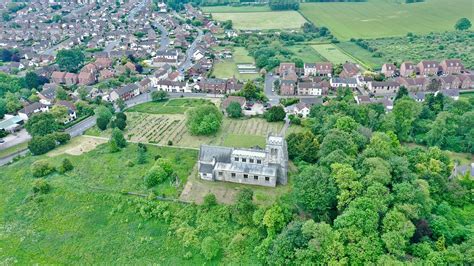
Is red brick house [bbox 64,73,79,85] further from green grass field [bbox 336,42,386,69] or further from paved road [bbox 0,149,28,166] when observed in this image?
green grass field [bbox 336,42,386,69]

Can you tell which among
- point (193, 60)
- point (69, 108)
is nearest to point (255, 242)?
point (69, 108)

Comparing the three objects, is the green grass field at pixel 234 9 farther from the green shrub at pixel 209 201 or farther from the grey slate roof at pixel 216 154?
the green shrub at pixel 209 201

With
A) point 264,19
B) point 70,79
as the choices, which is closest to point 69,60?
point 70,79

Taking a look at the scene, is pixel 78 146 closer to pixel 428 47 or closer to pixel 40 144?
pixel 40 144

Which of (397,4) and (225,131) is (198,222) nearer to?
(225,131)

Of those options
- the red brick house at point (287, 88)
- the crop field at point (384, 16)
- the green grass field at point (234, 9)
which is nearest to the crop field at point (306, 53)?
the crop field at point (384, 16)
